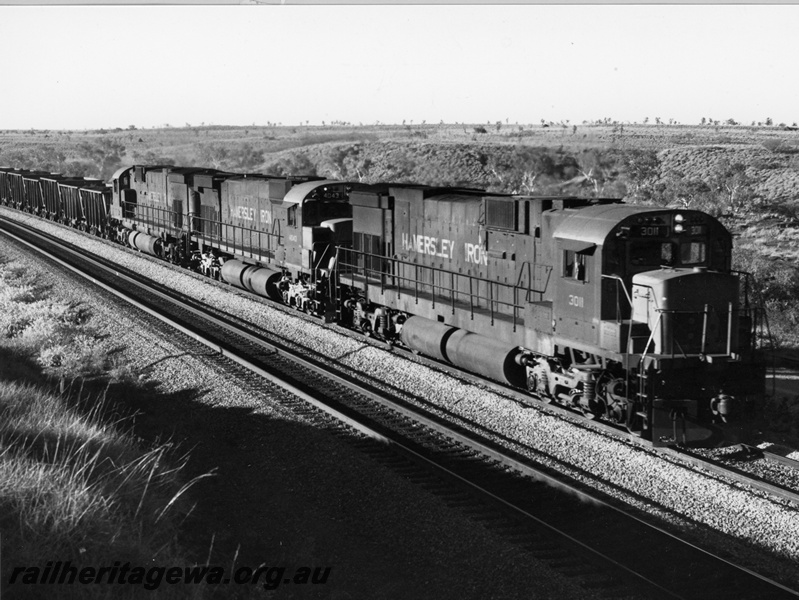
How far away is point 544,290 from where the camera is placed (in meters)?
13.4

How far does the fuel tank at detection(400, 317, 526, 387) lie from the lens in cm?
1399

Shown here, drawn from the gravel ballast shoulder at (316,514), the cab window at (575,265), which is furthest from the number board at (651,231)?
the gravel ballast shoulder at (316,514)

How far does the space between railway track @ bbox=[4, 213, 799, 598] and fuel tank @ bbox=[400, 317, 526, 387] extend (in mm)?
1838

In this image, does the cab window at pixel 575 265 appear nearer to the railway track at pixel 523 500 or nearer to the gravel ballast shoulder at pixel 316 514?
the railway track at pixel 523 500

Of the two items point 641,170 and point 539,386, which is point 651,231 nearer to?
point 539,386

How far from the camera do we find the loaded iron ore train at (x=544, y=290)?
37.1 feet

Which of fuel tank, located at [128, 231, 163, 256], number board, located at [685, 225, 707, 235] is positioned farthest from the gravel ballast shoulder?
fuel tank, located at [128, 231, 163, 256]

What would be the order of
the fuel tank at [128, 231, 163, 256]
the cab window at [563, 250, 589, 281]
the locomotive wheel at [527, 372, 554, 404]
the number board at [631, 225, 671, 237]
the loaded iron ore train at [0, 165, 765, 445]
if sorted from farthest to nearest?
the fuel tank at [128, 231, 163, 256]
the locomotive wheel at [527, 372, 554, 404]
the cab window at [563, 250, 589, 281]
the number board at [631, 225, 671, 237]
the loaded iron ore train at [0, 165, 765, 445]

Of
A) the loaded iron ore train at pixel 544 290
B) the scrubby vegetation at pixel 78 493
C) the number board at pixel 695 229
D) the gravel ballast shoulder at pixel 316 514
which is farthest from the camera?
the number board at pixel 695 229

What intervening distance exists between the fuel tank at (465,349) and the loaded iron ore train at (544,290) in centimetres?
3

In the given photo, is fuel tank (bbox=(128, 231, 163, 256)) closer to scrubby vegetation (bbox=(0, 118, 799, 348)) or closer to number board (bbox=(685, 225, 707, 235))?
scrubby vegetation (bbox=(0, 118, 799, 348))

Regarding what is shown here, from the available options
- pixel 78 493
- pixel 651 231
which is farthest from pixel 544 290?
pixel 78 493

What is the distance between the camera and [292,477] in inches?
404

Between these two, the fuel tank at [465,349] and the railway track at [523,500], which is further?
the fuel tank at [465,349]
